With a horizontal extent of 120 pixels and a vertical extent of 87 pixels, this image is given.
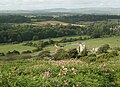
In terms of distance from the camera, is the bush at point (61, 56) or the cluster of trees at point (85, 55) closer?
the cluster of trees at point (85, 55)

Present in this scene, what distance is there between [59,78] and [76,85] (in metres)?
0.64

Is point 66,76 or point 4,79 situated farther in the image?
point 66,76

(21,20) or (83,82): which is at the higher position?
(83,82)

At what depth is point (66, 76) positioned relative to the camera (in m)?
9.64

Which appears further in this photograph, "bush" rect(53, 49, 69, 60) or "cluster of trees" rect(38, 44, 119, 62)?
"bush" rect(53, 49, 69, 60)

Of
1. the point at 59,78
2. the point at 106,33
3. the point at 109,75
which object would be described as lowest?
the point at 106,33

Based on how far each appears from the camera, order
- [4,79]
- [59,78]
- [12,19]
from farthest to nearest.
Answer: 1. [12,19]
2. [59,78]
3. [4,79]

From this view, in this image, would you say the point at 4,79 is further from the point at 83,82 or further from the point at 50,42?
the point at 50,42

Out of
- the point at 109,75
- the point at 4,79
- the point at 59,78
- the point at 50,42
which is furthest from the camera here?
the point at 50,42

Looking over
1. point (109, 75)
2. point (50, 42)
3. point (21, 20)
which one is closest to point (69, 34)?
point (50, 42)

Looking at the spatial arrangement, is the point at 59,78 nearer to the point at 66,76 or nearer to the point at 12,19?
the point at 66,76

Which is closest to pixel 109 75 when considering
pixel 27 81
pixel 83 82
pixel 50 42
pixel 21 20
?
pixel 83 82

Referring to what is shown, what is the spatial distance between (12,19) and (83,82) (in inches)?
7265

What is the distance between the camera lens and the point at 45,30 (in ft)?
424
